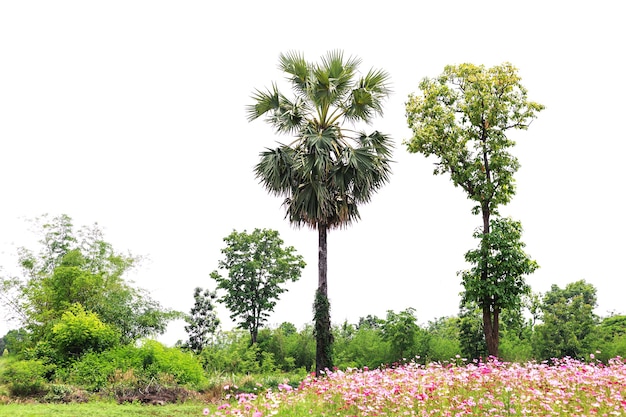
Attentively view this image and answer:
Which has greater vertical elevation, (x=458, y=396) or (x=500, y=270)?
(x=500, y=270)

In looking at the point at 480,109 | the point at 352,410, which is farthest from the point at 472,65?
the point at 352,410

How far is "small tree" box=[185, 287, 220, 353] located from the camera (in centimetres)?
3059

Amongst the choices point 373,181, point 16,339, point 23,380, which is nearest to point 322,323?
point 373,181

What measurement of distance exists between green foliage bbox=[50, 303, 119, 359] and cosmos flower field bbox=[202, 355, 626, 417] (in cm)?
1166

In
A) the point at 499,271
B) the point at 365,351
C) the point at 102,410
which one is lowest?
the point at 102,410

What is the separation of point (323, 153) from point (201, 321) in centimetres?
1738

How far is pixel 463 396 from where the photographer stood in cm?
843

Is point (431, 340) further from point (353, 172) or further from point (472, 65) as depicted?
point (472, 65)

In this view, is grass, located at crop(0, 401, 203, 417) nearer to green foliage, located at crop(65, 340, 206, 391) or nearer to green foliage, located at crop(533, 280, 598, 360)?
green foliage, located at crop(65, 340, 206, 391)

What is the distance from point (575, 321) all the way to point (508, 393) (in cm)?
1863

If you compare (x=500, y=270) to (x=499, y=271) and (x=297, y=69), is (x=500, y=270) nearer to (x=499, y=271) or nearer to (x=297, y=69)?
(x=499, y=271)

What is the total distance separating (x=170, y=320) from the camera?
26969 mm

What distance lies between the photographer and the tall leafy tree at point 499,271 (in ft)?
56.6

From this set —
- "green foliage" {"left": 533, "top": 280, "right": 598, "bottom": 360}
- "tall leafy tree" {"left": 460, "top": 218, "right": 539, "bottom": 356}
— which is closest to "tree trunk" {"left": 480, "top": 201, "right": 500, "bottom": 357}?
"tall leafy tree" {"left": 460, "top": 218, "right": 539, "bottom": 356}
